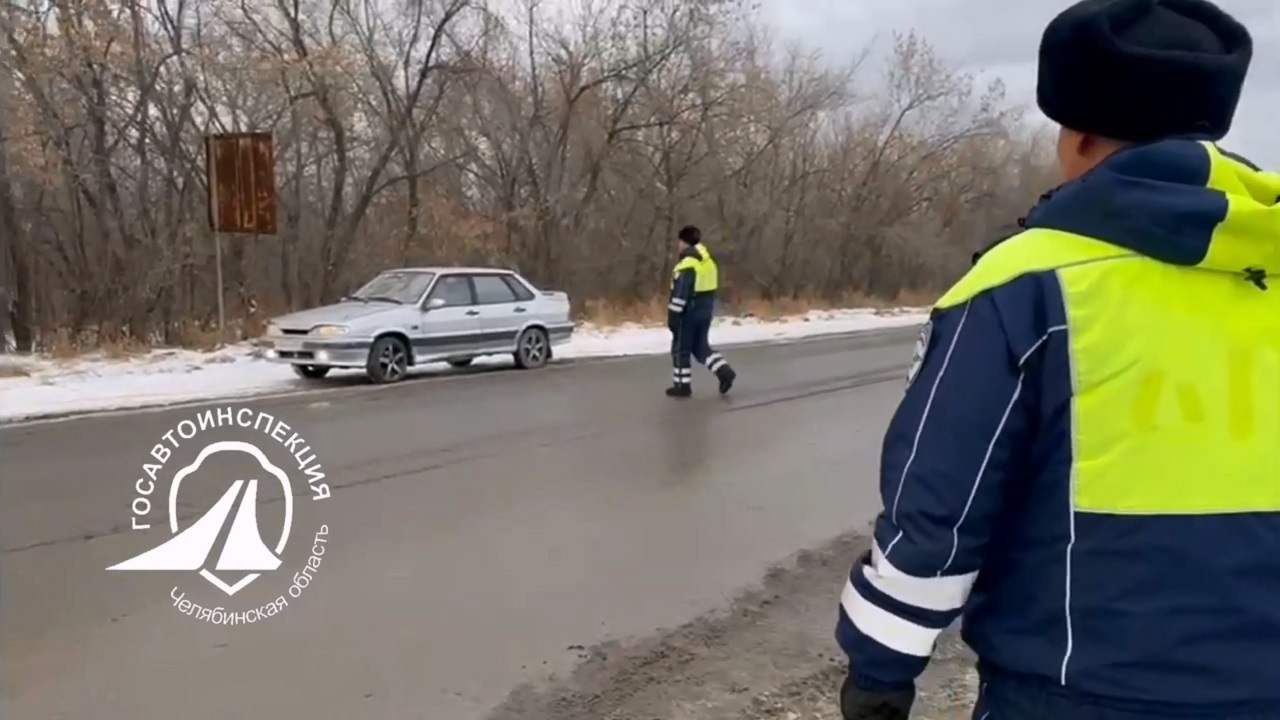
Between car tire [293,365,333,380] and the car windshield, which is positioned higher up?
the car windshield

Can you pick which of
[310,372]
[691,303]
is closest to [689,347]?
[691,303]

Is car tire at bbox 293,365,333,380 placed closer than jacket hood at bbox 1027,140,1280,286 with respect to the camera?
No

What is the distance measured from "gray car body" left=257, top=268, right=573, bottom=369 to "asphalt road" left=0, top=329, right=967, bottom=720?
305 centimetres

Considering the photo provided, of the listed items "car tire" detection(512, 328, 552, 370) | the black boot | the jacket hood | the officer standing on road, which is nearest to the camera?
the jacket hood

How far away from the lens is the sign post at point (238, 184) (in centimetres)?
1834

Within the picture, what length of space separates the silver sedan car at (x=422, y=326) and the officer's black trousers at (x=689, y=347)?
151 inches

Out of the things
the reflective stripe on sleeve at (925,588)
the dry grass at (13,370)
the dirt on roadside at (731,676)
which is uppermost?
the reflective stripe on sleeve at (925,588)

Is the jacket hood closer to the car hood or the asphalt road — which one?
the asphalt road

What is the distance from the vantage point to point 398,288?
50.0 feet

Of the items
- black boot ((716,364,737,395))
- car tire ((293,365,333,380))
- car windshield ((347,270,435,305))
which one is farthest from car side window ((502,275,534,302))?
black boot ((716,364,737,395))

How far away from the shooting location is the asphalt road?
14.5 ft

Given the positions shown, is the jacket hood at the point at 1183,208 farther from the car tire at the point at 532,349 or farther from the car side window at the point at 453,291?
the car tire at the point at 532,349

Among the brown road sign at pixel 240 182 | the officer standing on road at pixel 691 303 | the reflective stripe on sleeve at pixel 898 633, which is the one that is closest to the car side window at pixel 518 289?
the officer standing on road at pixel 691 303

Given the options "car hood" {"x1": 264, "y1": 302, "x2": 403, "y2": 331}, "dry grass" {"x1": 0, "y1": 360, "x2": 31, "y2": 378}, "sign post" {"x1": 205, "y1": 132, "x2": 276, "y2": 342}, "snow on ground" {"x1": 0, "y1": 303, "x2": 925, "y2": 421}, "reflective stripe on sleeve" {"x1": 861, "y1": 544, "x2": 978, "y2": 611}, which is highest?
"sign post" {"x1": 205, "y1": 132, "x2": 276, "y2": 342}
